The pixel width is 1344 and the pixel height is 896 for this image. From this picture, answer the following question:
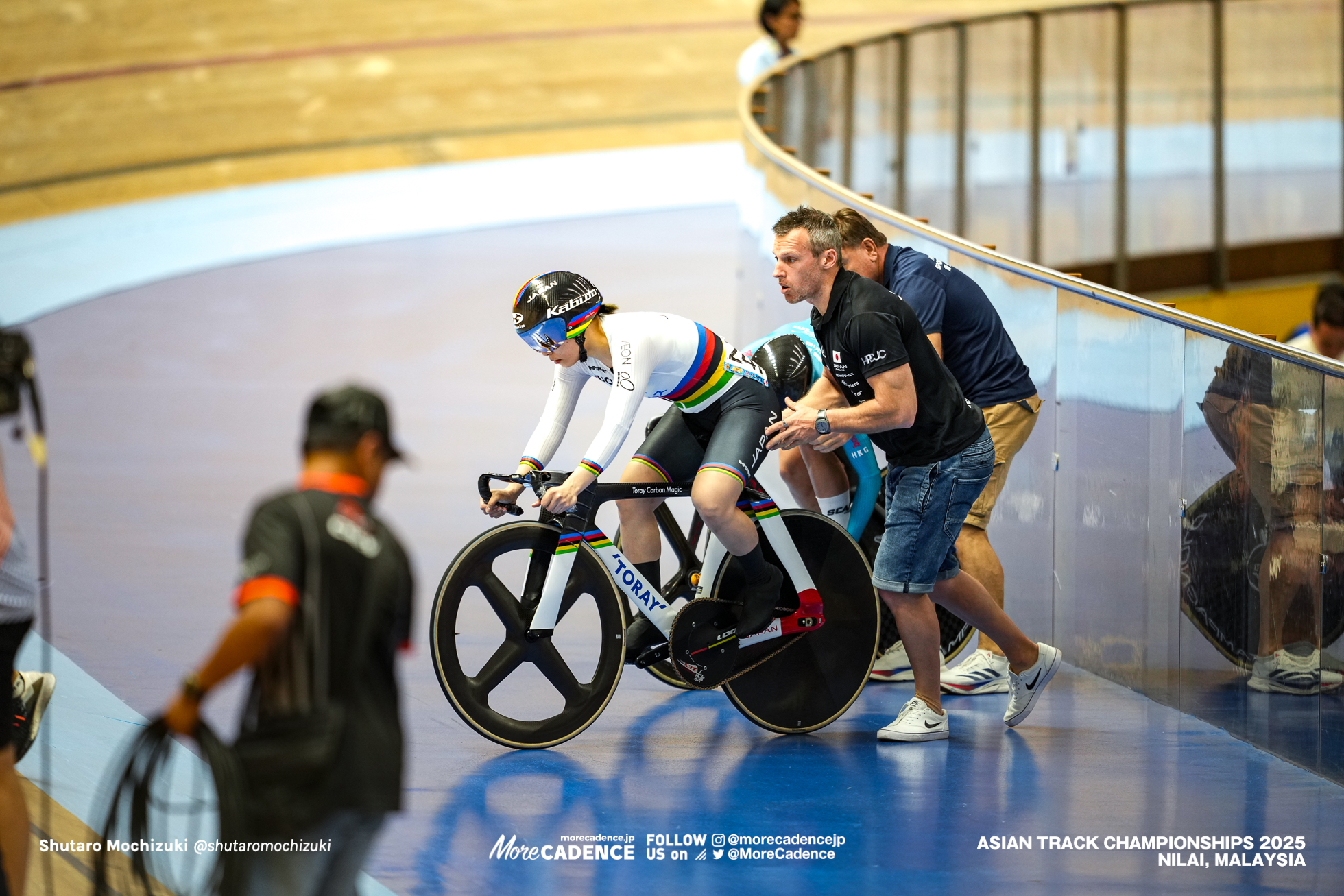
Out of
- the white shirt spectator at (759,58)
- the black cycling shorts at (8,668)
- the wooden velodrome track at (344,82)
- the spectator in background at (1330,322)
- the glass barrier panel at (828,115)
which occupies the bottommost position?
the black cycling shorts at (8,668)

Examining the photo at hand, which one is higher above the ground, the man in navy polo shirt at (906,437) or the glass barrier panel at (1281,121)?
the glass barrier panel at (1281,121)

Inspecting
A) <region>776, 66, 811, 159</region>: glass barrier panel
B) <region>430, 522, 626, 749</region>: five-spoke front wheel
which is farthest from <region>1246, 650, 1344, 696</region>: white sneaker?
<region>776, 66, 811, 159</region>: glass barrier panel

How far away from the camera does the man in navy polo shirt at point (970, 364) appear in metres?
4.86

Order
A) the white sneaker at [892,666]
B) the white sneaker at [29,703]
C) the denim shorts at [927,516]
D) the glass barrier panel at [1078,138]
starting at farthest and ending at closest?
the glass barrier panel at [1078,138]
the white sneaker at [892,666]
the denim shorts at [927,516]
the white sneaker at [29,703]

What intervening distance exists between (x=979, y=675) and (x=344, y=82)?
11.3m

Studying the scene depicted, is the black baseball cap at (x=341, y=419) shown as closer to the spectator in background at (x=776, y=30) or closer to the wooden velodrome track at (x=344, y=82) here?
the spectator in background at (x=776, y=30)

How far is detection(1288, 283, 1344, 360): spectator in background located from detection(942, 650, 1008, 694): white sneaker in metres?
2.04

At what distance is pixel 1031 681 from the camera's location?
479cm

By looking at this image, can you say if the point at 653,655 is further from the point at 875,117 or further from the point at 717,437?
the point at 875,117

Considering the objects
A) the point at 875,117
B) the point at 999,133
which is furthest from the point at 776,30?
the point at 999,133

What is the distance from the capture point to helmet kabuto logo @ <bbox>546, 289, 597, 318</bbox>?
4.24 m

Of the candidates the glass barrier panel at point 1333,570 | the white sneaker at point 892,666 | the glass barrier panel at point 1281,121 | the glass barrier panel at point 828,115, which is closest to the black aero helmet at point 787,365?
the white sneaker at point 892,666

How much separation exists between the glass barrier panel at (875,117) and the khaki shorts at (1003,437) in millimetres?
3888

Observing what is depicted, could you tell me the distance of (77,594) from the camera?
5.79 meters
